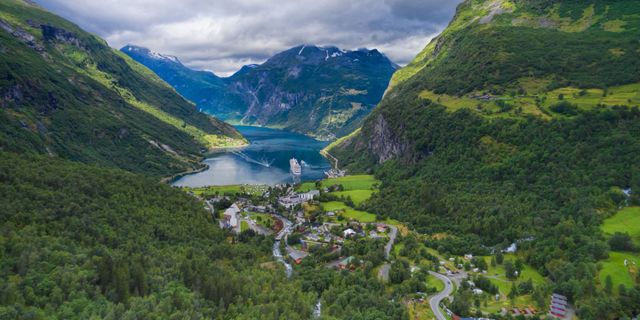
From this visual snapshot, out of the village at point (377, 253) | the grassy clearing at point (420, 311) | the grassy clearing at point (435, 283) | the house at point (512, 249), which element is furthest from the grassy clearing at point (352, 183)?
the grassy clearing at point (420, 311)

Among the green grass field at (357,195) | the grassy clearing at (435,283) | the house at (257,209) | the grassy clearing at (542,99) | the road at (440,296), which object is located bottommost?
the road at (440,296)

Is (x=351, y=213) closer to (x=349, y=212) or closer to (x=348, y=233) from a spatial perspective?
(x=349, y=212)

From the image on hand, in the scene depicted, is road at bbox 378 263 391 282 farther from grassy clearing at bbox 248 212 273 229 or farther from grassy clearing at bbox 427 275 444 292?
grassy clearing at bbox 248 212 273 229

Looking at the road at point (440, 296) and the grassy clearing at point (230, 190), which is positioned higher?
the grassy clearing at point (230, 190)

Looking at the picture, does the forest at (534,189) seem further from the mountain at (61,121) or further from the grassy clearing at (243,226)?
the mountain at (61,121)

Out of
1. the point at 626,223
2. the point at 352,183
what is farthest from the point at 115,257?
the point at 352,183

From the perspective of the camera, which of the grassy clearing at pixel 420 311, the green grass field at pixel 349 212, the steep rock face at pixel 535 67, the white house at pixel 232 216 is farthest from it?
the steep rock face at pixel 535 67

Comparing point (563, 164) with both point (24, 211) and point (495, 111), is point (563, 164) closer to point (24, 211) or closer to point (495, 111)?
point (495, 111)

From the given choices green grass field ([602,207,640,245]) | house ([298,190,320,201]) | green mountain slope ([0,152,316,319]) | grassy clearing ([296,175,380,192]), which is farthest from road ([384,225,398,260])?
grassy clearing ([296,175,380,192])
